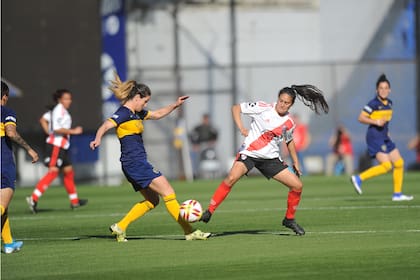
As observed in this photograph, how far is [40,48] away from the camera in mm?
31531

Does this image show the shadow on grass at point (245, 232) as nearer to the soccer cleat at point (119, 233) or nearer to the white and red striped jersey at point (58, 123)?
the soccer cleat at point (119, 233)

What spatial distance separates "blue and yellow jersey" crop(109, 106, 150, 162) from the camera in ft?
46.3

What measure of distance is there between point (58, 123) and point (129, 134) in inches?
272

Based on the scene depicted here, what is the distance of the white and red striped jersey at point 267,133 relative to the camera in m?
14.7

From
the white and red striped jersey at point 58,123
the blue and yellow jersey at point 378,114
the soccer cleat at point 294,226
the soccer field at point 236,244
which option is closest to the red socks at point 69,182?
the soccer field at point 236,244

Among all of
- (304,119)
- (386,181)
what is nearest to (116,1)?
(304,119)

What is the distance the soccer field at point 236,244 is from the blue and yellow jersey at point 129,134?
3.58 feet

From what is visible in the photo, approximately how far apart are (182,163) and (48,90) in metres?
7.36

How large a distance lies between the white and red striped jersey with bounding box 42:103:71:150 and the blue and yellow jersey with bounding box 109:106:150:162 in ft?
22.3

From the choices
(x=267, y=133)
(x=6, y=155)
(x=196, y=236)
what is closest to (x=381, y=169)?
(x=267, y=133)

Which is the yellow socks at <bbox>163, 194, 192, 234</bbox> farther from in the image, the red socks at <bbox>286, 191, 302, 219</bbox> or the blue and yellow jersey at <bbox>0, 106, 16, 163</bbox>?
the blue and yellow jersey at <bbox>0, 106, 16, 163</bbox>

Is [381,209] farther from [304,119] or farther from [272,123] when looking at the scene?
[304,119]

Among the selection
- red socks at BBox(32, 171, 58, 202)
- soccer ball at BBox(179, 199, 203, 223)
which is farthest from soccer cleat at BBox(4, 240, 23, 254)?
red socks at BBox(32, 171, 58, 202)

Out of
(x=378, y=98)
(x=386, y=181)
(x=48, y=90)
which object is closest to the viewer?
(x=378, y=98)
